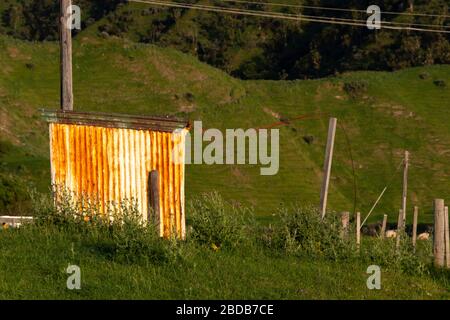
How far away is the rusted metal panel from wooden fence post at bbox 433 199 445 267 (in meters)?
4.07

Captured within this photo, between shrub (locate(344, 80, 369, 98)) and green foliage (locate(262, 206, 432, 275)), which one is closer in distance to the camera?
green foliage (locate(262, 206, 432, 275))

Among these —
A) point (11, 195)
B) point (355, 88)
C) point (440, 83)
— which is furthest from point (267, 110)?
point (11, 195)

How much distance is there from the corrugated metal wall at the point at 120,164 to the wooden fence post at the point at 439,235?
412cm

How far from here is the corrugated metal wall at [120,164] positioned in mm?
13953

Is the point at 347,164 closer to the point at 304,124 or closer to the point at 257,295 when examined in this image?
the point at 304,124

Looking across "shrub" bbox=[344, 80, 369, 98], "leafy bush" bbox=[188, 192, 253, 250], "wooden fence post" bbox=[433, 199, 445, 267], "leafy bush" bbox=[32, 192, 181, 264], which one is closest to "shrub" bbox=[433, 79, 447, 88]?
"shrub" bbox=[344, 80, 369, 98]

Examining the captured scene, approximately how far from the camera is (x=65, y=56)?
16.8m

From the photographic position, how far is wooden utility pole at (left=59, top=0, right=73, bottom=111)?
53.9 ft

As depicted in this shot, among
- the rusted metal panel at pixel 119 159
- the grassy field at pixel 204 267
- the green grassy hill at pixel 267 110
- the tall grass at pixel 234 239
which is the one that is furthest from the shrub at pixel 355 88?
the grassy field at pixel 204 267

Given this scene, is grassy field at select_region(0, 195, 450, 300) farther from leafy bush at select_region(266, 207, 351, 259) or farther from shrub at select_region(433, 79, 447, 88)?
shrub at select_region(433, 79, 447, 88)

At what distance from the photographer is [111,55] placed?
52.1 metres

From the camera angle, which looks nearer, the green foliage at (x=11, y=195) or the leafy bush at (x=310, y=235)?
the leafy bush at (x=310, y=235)

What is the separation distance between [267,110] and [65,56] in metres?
31.3

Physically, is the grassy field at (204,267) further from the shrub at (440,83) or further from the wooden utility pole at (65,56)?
the shrub at (440,83)
